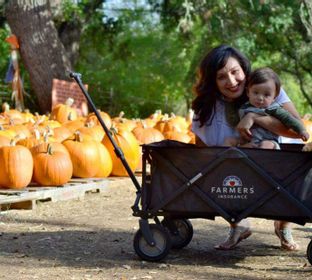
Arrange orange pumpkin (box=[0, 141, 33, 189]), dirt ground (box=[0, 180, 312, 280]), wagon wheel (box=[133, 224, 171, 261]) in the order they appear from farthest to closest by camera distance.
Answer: orange pumpkin (box=[0, 141, 33, 189])
wagon wheel (box=[133, 224, 171, 261])
dirt ground (box=[0, 180, 312, 280])

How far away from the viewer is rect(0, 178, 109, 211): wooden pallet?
650 cm

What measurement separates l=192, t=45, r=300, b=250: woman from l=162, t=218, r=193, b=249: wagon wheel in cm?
21

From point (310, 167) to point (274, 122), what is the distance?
1.14ft

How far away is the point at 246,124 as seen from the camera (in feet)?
14.2

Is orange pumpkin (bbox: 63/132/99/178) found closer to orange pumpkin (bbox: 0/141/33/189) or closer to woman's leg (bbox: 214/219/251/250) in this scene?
orange pumpkin (bbox: 0/141/33/189)

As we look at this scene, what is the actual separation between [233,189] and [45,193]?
2.91 meters

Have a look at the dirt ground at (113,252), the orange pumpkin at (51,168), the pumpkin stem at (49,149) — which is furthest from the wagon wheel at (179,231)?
the pumpkin stem at (49,149)

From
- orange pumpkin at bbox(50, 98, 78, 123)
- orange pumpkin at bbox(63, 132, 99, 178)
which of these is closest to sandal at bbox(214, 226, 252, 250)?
orange pumpkin at bbox(63, 132, 99, 178)

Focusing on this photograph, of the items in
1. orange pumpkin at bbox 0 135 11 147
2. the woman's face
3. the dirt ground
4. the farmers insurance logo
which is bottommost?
the dirt ground

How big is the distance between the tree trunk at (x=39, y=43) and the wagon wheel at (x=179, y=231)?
9.96 meters

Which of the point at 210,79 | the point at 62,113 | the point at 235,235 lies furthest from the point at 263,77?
the point at 62,113

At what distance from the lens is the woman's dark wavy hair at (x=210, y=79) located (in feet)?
15.2

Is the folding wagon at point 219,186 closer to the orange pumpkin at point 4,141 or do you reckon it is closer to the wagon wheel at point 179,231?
the wagon wheel at point 179,231

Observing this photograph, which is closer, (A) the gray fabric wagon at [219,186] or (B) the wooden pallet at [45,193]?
(A) the gray fabric wagon at [219,186]
